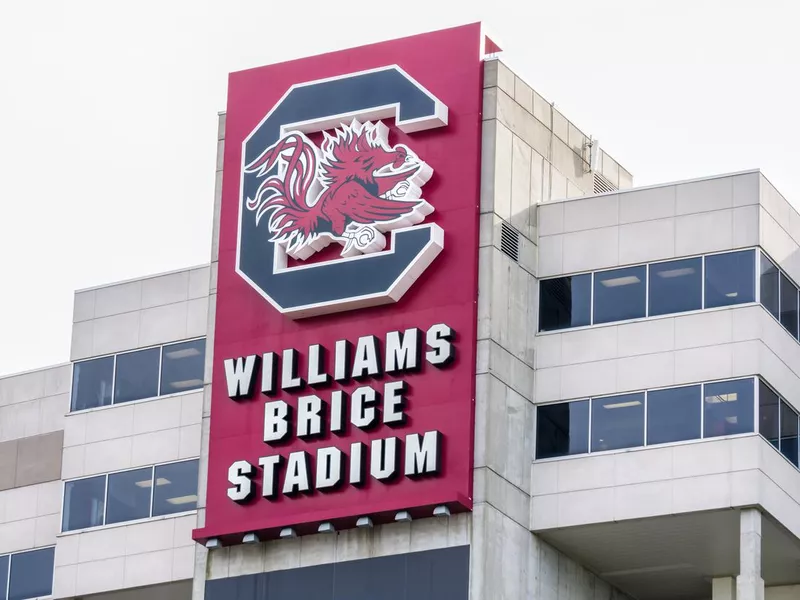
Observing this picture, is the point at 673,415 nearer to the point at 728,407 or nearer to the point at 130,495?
the point at 728,407

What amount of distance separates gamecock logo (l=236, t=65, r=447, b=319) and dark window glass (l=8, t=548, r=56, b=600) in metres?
12.9

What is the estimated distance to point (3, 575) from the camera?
72.2m

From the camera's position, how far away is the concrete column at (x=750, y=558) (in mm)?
58688

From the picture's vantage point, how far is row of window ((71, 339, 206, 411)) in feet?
224

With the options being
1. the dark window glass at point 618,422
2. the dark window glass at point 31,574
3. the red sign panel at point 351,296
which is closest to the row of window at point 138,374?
the red sign panel at point 351,296

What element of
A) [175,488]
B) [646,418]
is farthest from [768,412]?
[175,488]

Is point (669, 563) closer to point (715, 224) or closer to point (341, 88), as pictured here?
point (715, 224)

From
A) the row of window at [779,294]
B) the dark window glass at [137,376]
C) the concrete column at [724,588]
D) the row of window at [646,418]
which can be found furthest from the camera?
the dark window glass at [137,376]

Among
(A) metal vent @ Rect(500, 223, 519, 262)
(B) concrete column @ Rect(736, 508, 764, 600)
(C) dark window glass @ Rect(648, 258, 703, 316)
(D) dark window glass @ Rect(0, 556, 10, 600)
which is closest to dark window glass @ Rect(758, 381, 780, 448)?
(B) concrete column @ Rect(736, 508, 764, 600)

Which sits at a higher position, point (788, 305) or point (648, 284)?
point (648, 284)

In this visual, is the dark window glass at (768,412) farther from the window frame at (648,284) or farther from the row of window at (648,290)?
the row of window at (648,290)

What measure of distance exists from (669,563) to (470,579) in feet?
25.3

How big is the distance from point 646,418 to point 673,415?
0.73 meters

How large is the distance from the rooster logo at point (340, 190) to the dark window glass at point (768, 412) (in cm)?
1004
